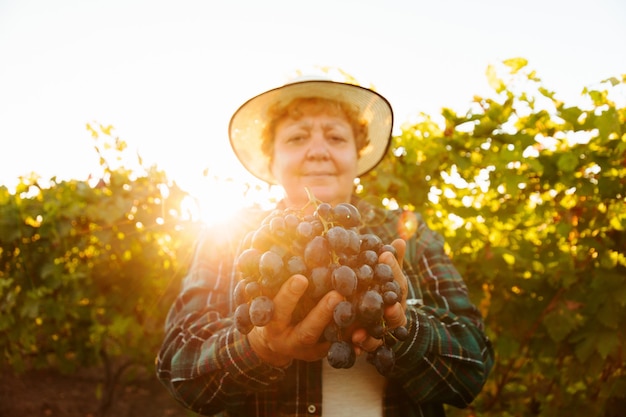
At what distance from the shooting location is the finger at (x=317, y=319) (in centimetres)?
110

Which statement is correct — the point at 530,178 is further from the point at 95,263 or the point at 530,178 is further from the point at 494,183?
the point at 95,263

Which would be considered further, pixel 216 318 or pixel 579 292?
pixel 579 292

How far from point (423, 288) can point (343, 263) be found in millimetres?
889

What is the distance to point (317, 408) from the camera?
1586 mm

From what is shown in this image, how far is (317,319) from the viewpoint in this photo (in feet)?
3.71

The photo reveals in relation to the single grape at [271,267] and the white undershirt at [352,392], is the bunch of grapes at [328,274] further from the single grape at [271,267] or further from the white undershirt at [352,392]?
the white undershirt at [352,392]

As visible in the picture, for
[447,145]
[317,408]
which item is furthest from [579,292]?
[317,408]

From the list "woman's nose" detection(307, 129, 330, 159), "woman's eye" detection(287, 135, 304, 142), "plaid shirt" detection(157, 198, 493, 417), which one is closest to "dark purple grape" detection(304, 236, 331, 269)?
"plaid shirt" detection(157, 198, 493, 417)

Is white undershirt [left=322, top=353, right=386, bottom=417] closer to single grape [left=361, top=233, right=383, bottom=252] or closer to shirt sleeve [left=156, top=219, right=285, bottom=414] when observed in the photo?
shirt sleeve [left=156, top=219, right=285, bottom=414]

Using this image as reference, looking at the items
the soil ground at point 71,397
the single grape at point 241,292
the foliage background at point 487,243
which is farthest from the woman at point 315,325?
the soil ground at point 71,397

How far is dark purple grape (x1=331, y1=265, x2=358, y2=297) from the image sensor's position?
1.08 metres

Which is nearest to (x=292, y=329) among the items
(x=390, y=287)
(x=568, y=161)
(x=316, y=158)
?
(x=390, y=287)

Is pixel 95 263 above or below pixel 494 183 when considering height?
below

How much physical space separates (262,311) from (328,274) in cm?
20
